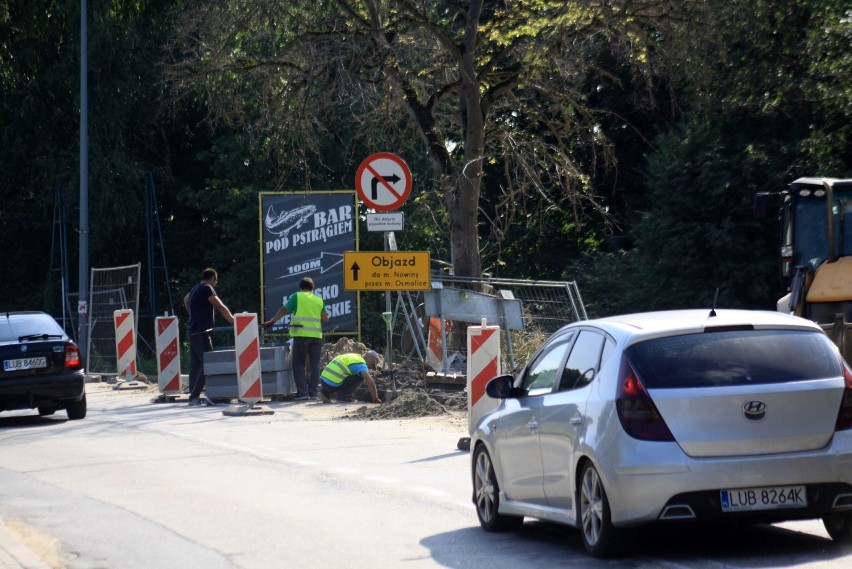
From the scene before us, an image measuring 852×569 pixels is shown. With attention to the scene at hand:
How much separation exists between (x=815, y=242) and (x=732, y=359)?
11823 mm

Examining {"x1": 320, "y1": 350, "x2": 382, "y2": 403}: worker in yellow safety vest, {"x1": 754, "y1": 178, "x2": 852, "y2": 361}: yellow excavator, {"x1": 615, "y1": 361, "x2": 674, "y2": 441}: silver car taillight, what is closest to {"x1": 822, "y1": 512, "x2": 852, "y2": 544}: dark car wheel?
{"x1": 615, "y1": 361, "x2": 674, "y2": 441}: silver car taillight

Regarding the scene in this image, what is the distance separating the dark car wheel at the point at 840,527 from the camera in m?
8.08

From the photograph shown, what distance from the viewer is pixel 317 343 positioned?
21734 mm

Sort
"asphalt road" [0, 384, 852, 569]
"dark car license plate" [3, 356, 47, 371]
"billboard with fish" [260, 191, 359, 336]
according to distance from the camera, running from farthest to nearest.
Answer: "billboard with fish" [260, 191, 359, 336] → "dark car license plate" [3, 356, 47, 371] → "asphalt road" [0, 384, 852, 569]

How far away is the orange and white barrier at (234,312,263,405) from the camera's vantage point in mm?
19906

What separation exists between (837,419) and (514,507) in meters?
2.23

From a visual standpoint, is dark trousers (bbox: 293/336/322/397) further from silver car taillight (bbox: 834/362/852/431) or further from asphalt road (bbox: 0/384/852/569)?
silver car taillight (bbox: 834/362/852/431)

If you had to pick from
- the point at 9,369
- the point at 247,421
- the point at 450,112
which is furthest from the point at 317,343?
the point at 450,112

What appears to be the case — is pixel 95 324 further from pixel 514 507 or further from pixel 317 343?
pixel 514 507

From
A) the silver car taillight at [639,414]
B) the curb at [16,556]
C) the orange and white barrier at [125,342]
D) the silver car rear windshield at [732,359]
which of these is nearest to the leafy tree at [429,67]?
the orange and white barrier at [125,342]

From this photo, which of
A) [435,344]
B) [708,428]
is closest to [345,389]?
[435,344]

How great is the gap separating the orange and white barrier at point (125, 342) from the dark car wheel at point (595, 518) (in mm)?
19435

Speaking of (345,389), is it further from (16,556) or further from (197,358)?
(16,556)

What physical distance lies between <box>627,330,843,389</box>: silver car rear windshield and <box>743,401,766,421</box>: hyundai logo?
14 cm
